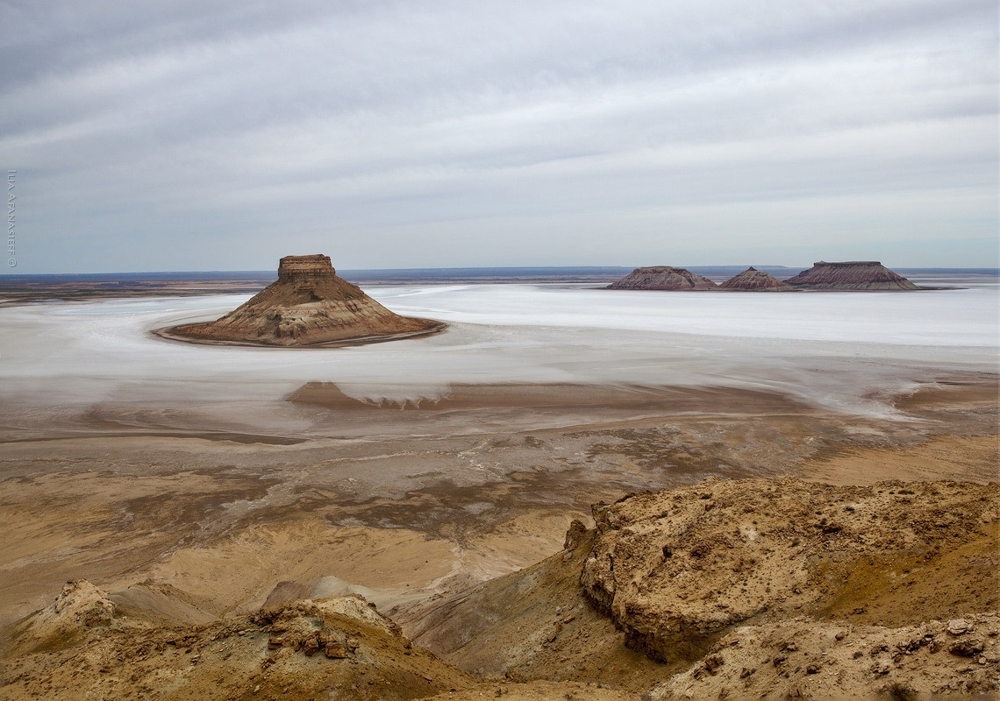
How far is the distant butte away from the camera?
140ft

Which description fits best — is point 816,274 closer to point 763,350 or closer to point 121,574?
Answer: point 763,350

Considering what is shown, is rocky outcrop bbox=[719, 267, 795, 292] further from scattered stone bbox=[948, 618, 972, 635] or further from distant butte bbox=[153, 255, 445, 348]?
scattered stone bbox=[948, 618, 972, 635]

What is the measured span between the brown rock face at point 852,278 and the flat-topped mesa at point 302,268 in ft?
297

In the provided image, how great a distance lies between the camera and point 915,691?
138 inches

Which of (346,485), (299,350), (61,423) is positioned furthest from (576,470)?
(299,350)

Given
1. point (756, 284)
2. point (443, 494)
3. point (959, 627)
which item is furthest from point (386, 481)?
point (756, 284)

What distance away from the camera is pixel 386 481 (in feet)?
49.2

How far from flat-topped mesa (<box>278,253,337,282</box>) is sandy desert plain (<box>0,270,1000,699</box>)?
1195cm

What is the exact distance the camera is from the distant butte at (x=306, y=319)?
140 ft

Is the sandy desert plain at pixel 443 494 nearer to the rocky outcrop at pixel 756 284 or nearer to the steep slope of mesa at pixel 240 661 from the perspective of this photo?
the steep slope of mesa at pixel 240 661

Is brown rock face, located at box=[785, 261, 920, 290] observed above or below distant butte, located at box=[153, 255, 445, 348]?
above

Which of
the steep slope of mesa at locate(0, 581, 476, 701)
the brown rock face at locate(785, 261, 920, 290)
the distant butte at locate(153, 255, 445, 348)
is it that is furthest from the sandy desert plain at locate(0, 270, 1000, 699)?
the brown rock face at locate(785, 261, 920, 290)

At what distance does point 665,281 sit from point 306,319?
289 feet

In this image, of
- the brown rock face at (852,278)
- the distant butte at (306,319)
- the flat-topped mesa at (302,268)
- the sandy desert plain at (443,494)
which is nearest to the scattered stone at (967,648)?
the sandy desert plain at (443,494)
